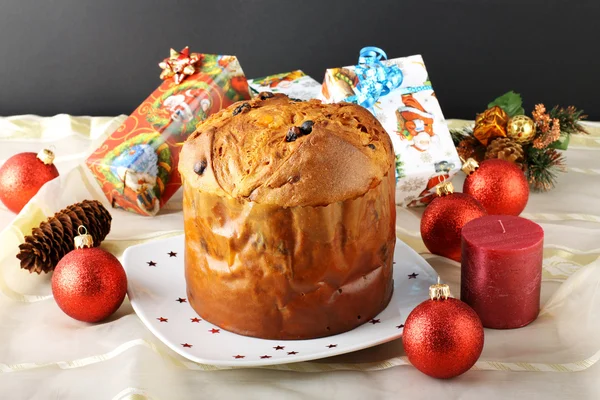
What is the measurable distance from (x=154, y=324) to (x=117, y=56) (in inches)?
58.8

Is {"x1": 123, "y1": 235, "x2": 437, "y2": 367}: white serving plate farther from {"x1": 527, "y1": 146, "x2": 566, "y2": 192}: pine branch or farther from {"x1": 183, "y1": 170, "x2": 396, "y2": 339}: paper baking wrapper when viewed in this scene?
{"x1": 527, "y1": 146, "x2": 566, "y2": 192}: pine branch

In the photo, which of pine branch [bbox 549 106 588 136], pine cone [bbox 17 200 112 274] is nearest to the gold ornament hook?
pine cone [bbox 17 200 112 274]

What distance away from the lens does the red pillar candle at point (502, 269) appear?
4.88 feet

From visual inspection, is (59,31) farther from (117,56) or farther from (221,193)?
(221,193)

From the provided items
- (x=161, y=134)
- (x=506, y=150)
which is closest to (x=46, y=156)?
(x=161, y=134)

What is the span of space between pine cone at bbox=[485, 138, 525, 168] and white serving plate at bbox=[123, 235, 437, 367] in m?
0.51

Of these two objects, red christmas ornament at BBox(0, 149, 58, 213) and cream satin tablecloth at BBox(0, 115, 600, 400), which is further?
red christmas ornament at BBox(0, 149, 58, 213)

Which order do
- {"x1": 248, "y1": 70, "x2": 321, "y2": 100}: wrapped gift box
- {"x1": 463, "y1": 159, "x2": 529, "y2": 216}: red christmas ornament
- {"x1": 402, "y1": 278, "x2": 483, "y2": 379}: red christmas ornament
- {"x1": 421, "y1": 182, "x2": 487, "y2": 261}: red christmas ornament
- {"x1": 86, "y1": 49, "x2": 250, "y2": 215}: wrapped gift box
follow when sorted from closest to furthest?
{"x1": 402, "y1": 278, "x2": 483, "y2": 379}: red christmas ornament < {"x1": 421, "y1": 182, "x2": 487, "y2": 261}: red christmas ornament < {"x1": 463, "y1": 159, "x2": 529, "y2": 216}: red christmas ornament < {"x1": 86, "y1": 49, "x2": 250, "y2": 215}: wrapped gift box < {"x1": 248, "y1": 70, "x2": 321, "y2": 100}: wrapped gift box

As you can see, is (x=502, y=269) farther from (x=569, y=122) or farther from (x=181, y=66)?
(x=181, y=66)

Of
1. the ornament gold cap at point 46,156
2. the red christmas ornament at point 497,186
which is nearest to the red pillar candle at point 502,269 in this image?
the red christmas ornament at point 497,186

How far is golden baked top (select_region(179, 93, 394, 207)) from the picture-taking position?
1399 millimetres

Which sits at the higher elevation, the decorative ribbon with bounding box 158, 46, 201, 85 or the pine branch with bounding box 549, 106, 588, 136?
the decorative ribbon with bounding box 158, 46, 201, 85

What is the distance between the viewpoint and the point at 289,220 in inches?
55.3

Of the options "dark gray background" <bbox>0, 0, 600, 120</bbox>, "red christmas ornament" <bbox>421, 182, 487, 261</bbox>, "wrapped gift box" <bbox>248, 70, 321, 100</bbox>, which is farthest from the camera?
"dark gray background" <bbox>0, 0, 600, 120</bbox>
